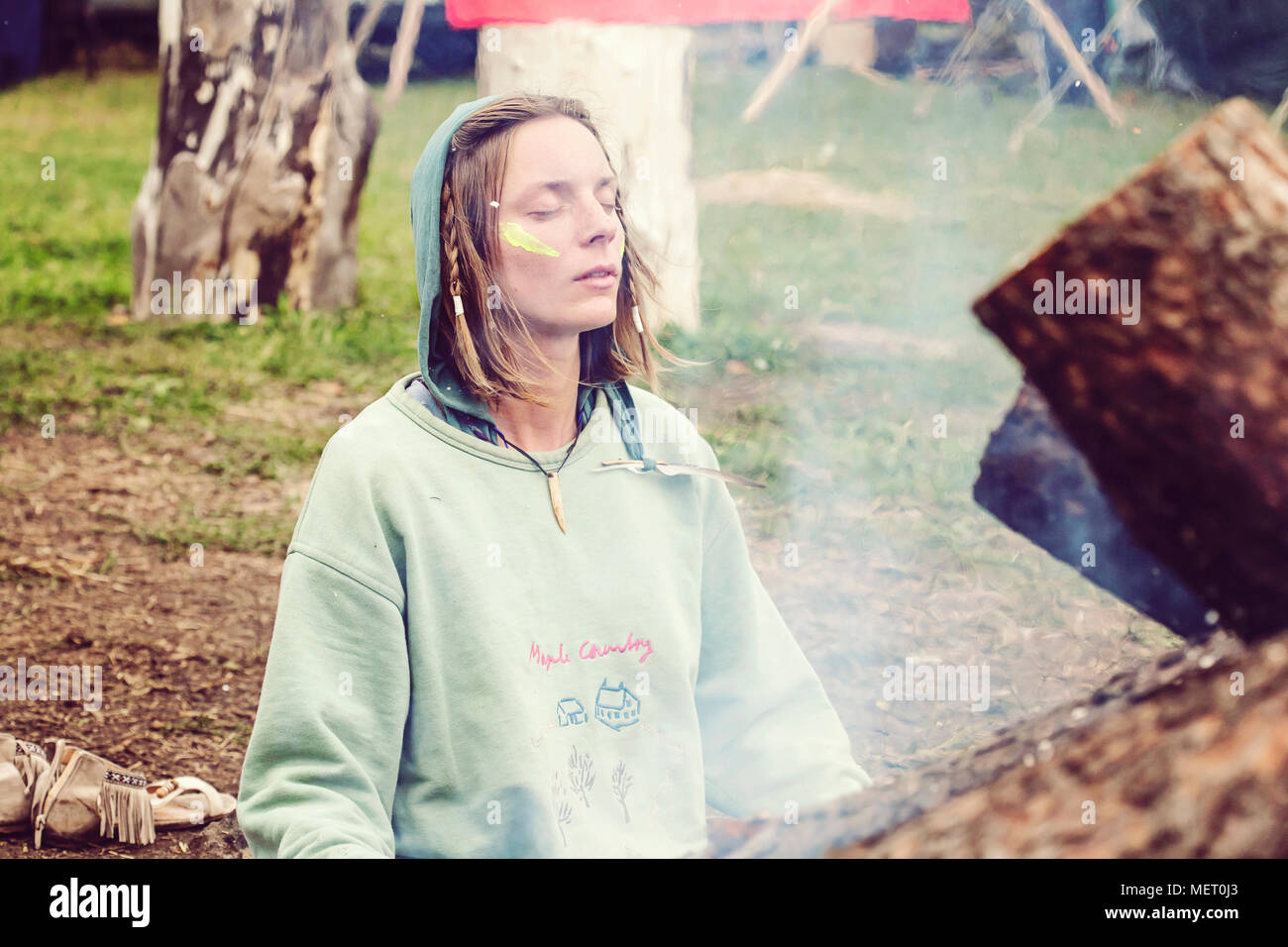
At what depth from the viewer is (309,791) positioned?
1434 mm

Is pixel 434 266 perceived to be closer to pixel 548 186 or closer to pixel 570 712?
pixel 548 186

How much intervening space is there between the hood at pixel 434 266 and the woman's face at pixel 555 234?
0.31 feet

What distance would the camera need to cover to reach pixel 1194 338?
114 cm

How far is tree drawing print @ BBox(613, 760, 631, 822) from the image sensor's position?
163 cm

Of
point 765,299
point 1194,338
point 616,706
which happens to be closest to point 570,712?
point 616,706

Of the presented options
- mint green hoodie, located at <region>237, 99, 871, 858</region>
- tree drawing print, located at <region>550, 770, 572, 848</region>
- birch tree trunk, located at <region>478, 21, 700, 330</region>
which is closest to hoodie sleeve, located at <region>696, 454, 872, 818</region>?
mint green hoodie, located at <region>237, 99, 871, 858</region>

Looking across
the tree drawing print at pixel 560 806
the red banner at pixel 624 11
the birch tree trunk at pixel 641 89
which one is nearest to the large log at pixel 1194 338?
the tree drawing print at pixel 560 806

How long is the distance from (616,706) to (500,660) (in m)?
0.19

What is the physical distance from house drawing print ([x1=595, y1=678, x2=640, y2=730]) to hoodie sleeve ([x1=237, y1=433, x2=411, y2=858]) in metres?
0.27

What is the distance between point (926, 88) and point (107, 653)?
33.1 feet

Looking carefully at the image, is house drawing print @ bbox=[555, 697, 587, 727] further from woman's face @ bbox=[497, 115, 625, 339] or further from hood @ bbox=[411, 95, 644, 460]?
woman's face @ bbox=[497, 115, 625, 339]

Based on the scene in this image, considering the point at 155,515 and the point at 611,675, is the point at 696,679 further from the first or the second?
the point at 155,515
